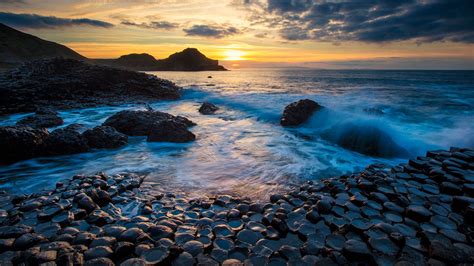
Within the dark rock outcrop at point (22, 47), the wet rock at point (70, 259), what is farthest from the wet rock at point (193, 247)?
the dark rock outcrop at point (22, 47)

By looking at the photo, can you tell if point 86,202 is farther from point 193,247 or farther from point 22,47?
point 22,47

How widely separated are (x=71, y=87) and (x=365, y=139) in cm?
1927

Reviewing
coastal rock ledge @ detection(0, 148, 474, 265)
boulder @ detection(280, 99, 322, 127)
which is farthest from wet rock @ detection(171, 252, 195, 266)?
boulder @ detection(280, 99, 322, 127)

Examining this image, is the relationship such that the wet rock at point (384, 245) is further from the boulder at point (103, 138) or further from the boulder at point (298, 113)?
the boulder at point (298, 113)

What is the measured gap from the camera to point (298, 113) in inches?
494

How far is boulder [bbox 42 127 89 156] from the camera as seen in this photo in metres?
7.18

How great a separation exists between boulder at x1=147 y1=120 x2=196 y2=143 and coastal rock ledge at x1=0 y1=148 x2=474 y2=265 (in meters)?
3.87

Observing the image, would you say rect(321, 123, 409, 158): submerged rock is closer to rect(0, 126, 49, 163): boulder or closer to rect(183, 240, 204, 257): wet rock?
rect(183, 240, 204, 257): wet rock

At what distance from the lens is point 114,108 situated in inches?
640

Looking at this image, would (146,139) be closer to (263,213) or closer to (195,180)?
(195,180)

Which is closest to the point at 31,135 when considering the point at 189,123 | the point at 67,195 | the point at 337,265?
the point at 67,195

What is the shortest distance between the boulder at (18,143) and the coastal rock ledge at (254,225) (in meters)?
2.59

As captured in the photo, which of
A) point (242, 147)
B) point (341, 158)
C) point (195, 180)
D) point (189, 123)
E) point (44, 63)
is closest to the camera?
point (195, 180)

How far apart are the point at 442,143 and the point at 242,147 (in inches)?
285
